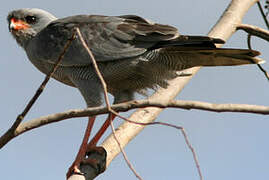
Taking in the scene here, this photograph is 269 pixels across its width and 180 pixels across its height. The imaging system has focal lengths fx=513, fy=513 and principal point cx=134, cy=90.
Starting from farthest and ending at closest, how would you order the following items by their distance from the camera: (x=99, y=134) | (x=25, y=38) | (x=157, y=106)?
(x=25, y=38), (x=99, y=134), (x=157, y=106)

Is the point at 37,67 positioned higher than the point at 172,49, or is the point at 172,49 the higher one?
the point at 172,49

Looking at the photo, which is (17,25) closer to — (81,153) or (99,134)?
(99,134)

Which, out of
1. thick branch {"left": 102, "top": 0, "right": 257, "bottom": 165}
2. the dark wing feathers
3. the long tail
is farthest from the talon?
the long tail

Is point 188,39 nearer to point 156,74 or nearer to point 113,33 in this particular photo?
point 156,74

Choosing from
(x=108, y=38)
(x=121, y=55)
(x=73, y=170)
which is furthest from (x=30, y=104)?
(x=108, y=38)

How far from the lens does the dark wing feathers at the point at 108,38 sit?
5.29m

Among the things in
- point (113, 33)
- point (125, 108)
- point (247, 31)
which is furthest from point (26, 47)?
point (125, 108)

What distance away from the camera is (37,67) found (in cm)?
598

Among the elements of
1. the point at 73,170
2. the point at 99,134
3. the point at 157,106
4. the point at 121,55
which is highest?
the point at 157,106

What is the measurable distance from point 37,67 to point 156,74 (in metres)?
1.46

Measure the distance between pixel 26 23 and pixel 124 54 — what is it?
161 cm

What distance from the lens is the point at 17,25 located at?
248 inches

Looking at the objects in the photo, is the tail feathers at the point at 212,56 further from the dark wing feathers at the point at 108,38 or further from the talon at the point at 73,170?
the talon at the point at 73,170

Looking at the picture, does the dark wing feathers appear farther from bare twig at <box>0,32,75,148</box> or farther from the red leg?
bare twig at <box>0,32,75,148</box>
